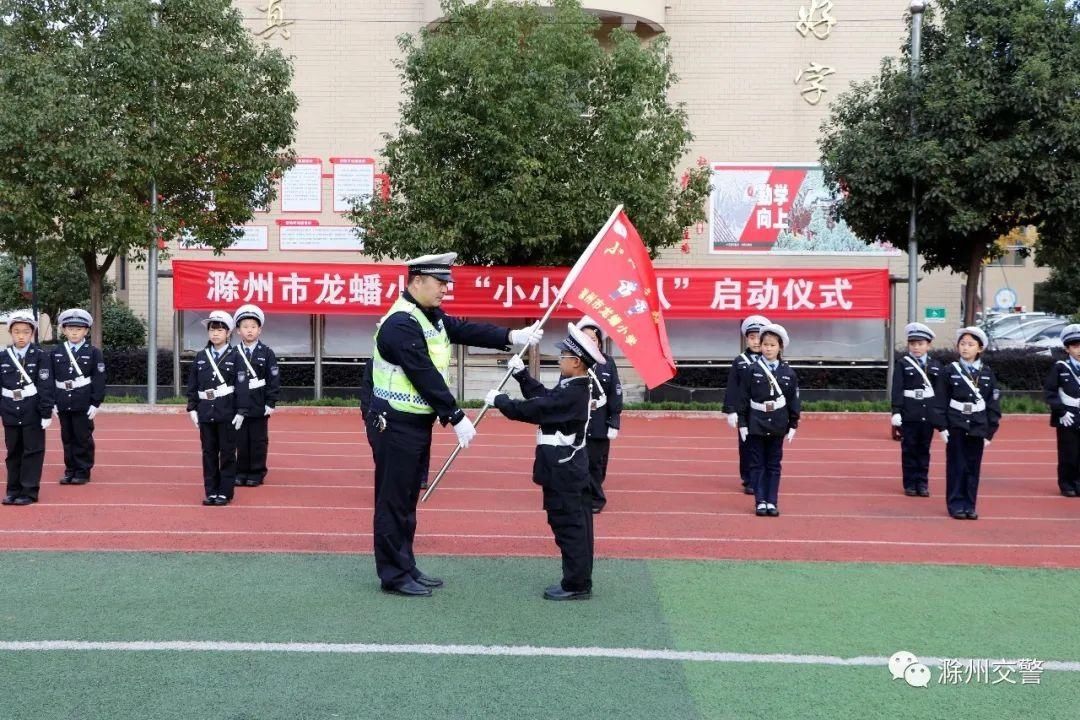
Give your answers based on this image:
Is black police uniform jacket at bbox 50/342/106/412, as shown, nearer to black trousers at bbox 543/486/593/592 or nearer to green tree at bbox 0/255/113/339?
black trousers at bbox 543/486/593/592

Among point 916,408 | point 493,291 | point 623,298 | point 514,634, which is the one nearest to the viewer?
point 514,634

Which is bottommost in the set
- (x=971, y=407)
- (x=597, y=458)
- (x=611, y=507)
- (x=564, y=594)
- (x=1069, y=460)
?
(x=611, y=507)

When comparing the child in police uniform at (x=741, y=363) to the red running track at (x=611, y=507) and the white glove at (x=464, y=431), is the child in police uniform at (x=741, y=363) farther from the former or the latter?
the white glove at (x=464, y=431)

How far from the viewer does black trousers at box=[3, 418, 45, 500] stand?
983cm

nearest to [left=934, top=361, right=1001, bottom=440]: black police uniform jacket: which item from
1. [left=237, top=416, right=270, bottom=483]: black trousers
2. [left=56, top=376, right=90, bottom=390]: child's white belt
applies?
[left=237, top=416, right=270, bottom=483]: black trousers

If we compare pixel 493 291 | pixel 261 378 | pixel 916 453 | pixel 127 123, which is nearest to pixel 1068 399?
pixel 916 453

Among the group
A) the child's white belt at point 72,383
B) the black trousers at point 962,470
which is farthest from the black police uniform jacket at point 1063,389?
the child's white belt at point 72,383

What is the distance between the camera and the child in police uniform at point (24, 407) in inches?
386

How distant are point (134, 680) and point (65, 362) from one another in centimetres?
651

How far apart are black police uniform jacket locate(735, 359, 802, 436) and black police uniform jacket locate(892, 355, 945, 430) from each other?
2141 mm

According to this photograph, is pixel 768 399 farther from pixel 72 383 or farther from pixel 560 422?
pixel 72 383

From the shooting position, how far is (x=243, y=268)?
20188 mm

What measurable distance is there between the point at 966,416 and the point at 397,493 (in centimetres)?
540

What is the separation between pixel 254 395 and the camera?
35.8ft
